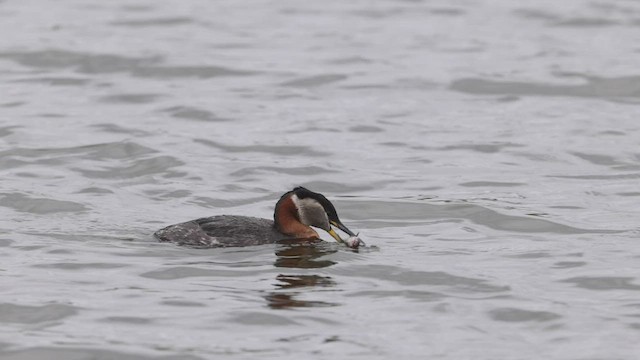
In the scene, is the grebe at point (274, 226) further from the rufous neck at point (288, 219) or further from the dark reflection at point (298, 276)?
the dark reflection at point (298, 276)

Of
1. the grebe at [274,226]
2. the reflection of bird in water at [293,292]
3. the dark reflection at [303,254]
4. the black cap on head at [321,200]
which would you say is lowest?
the reflection of bird in water at [293,292]

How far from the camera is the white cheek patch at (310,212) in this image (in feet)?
47.4

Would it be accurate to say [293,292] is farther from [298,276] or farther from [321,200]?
[321,200]

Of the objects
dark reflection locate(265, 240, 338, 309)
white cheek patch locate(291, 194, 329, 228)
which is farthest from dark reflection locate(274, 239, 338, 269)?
white cheek patch locate(291, 194, 329, 228)

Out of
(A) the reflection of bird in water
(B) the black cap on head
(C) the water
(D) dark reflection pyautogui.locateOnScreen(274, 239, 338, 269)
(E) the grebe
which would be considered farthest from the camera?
(B) the black cap on head

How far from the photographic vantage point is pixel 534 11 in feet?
93.8

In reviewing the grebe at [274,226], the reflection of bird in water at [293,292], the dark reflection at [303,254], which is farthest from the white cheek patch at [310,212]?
the reflection of bird in water at [293,292]

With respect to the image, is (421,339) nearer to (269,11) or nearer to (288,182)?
(288,182)

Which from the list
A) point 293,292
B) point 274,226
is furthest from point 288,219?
point 293,292

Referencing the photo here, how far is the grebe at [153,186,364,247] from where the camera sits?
14.1m

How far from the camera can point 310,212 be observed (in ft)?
47.5

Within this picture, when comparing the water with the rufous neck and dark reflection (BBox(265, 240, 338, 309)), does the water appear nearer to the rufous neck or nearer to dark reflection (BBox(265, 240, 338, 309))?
dark reflection (BBox(265, 240, 338, 309))

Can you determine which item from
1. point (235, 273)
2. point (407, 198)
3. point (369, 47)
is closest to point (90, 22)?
point (369, 47)

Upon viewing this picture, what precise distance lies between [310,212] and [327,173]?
374 cm
